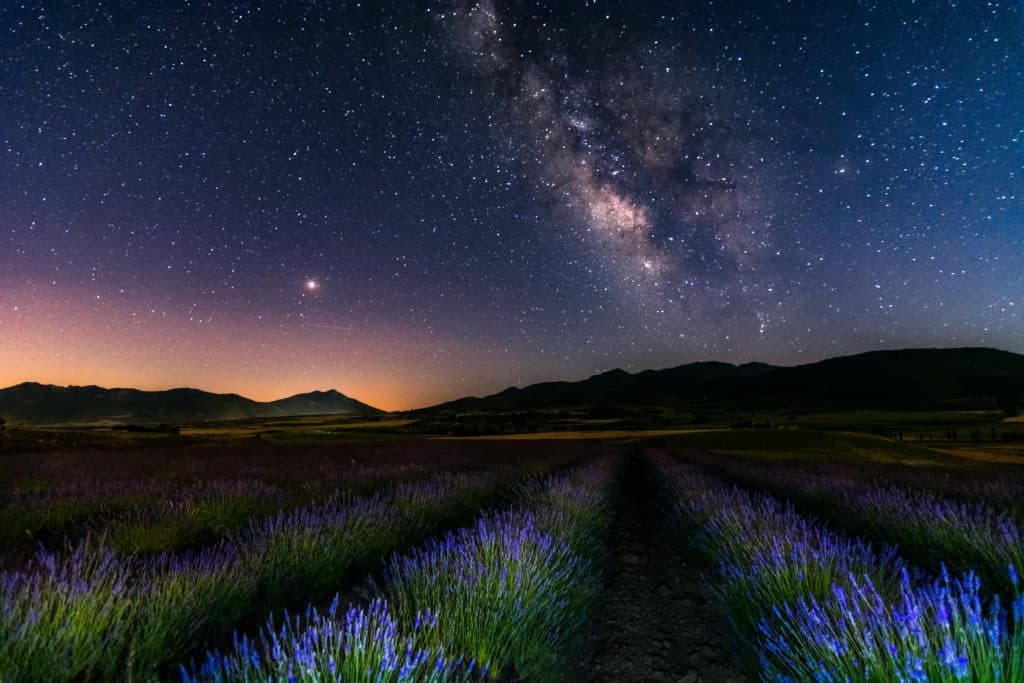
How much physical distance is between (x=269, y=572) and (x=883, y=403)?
7628 inches

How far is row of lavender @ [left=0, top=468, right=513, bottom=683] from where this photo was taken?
212cm

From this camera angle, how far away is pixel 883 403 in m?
152

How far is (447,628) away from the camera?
262 cm

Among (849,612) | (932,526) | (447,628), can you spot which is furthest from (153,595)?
(932,526)

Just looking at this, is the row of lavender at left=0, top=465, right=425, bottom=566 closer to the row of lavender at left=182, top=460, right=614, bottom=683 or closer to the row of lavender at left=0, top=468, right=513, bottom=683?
the row of lavender at left=0, top=468, right=513, bottom=683

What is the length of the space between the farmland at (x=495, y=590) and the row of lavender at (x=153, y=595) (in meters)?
0.02

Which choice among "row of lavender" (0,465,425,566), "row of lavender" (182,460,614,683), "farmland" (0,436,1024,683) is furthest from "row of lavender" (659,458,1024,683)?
"row of lavender" (0,465,425,566)

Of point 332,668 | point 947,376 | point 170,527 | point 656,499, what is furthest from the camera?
point 947,376

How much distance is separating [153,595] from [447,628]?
→ 1.68 m

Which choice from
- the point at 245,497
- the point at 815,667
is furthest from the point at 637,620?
the point at 245,497

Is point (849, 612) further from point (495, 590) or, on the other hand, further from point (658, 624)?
point (658, 624)

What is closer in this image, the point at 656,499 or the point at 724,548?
the point at 724,548

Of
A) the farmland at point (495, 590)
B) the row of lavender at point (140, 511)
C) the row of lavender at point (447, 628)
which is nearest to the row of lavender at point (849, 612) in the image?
the farmland at point (495, 590)

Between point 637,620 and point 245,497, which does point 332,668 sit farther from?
point 245,497
